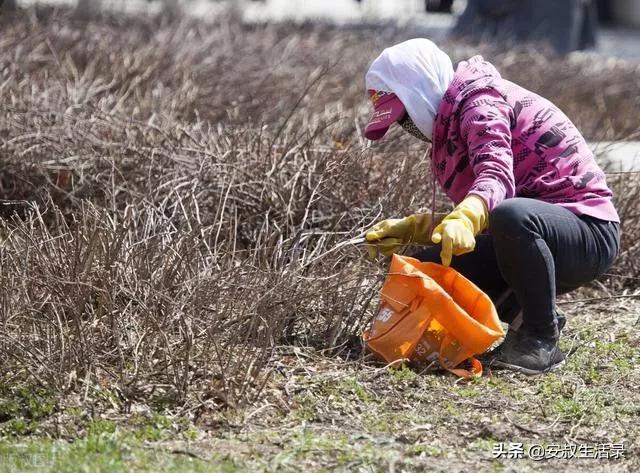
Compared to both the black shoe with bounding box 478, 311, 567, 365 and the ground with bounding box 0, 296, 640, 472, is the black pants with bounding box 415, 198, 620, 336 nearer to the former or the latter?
the black shoe with bounding box 478, 311, 567, 365

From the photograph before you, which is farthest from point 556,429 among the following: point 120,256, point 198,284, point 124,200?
point 124,200

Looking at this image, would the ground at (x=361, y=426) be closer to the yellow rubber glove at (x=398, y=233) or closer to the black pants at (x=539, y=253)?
the black pants at (x=539, y=253)

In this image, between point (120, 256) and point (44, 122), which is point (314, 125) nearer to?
point (44, 122)

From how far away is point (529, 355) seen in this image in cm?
405

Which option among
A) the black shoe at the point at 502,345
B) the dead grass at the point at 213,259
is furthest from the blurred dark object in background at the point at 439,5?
the black shoe at the point at 502,345

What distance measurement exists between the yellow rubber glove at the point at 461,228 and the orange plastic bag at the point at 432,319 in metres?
0.17

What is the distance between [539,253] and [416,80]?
671 mm

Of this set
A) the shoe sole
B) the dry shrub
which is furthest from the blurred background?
the shoe sole

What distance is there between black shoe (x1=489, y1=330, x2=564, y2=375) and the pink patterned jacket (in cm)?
42

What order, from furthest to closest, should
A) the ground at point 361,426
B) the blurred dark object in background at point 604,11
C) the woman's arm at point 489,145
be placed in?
the blurred dark object in background at point 604,11 → the woman's arm at point 489,145 → the ground at point 361,426

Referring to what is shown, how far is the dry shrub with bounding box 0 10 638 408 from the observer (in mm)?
3701

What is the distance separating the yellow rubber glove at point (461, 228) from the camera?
3.70 m

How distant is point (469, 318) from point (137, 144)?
6.96 ft

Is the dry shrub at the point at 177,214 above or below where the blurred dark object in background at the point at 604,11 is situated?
above
